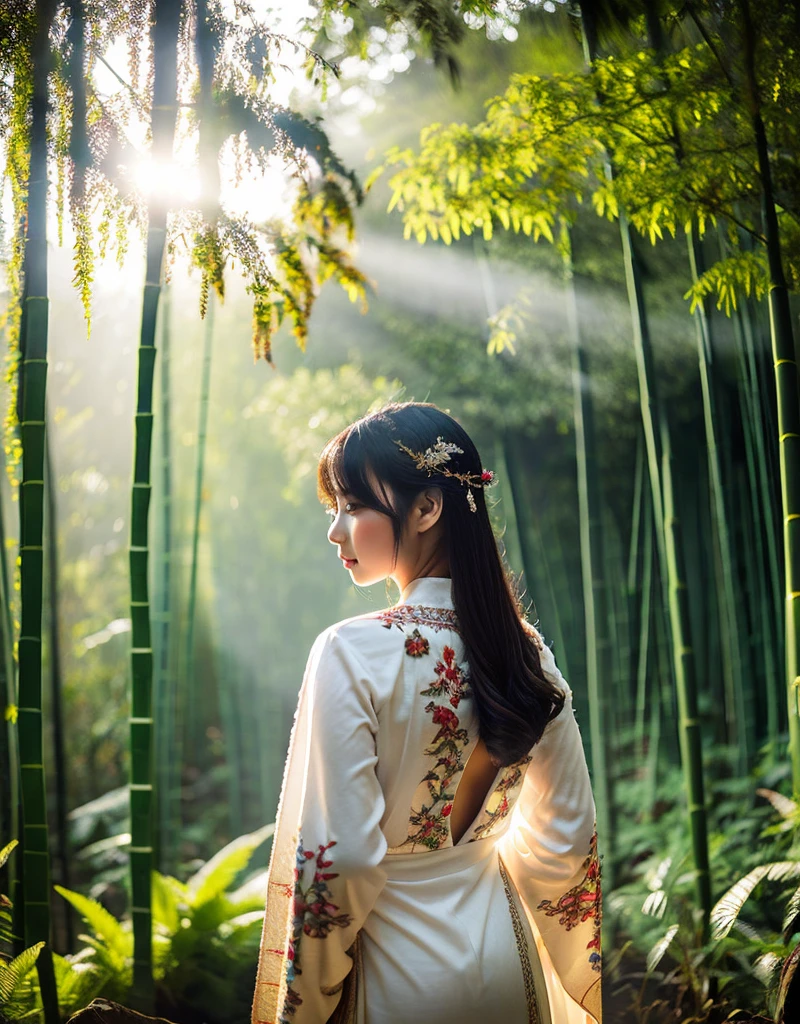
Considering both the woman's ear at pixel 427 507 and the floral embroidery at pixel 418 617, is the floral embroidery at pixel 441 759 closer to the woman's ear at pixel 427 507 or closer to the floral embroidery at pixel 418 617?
the floral embroidery at pixel 418 617

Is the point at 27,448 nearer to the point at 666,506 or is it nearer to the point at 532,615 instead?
the point at 666,506

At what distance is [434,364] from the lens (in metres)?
4.65

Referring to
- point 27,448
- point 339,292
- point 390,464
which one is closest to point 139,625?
point 27,448

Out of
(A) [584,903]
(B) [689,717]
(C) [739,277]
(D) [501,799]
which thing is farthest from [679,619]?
(D) [501,799]

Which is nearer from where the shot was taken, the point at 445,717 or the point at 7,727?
the point at 445,717

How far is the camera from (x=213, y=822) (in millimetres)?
6062

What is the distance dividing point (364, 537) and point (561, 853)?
59 centimetres

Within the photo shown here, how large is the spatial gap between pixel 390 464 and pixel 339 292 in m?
4.19

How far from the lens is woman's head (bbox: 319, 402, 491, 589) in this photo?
129cm

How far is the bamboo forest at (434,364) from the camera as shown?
1819 mm

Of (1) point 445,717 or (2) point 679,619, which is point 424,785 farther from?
(2) point 679,619

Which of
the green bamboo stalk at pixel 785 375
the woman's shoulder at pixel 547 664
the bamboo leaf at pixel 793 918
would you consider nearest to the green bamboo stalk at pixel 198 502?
the green bamboo stalk at pixel 785 375

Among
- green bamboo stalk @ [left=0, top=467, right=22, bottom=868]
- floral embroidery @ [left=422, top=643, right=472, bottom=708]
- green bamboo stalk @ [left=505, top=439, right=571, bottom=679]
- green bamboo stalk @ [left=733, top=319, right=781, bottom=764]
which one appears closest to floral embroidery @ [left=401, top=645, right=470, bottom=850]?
floral embroidery @ [left=422, top=643, right=472, bottom=708]

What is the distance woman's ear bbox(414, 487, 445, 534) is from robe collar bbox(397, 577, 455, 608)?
80mm
